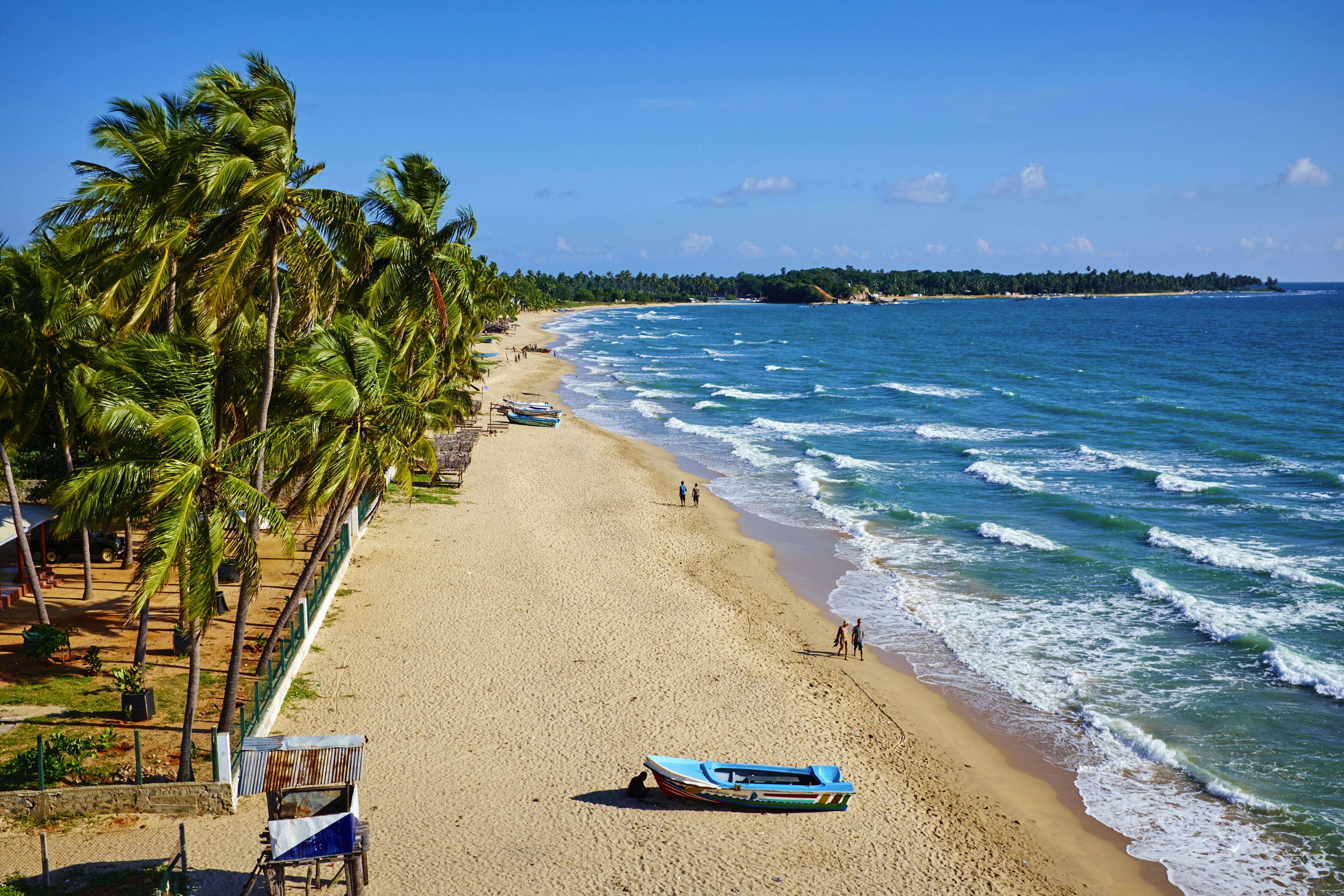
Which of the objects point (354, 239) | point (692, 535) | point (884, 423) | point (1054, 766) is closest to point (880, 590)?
point (692, 535)

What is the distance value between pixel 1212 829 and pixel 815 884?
24.0 feet

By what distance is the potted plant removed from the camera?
A: 15164mm

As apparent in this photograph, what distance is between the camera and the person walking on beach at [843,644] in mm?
21391

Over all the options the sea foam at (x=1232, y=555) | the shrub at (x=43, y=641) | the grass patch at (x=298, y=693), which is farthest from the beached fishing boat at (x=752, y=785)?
the sea foam at (x=1232, y=555)

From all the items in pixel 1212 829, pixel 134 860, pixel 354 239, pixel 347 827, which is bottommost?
pixel 1212 829

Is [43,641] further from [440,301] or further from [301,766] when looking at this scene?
[440,301]

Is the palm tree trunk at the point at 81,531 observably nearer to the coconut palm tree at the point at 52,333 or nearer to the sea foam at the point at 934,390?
the coconut palm tree at the point at 52,333

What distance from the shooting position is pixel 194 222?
15445mm

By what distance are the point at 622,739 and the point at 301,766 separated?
6.31m

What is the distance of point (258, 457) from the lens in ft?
42.5

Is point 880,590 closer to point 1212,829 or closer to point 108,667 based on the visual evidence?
point 1212,829

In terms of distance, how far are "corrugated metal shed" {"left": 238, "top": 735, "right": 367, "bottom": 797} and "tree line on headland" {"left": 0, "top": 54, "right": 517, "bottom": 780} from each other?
1.71m

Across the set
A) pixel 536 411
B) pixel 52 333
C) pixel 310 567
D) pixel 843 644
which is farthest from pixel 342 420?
pixel 536 411

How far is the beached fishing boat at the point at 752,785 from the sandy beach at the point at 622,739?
10.1 inches
